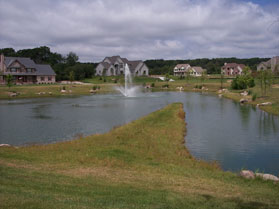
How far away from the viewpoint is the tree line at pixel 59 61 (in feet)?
337

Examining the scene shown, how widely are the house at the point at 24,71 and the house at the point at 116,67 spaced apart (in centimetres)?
2858

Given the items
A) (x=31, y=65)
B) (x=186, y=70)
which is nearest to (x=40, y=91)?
(x=31, y=65)

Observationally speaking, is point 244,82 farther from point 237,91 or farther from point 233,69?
point 233,69

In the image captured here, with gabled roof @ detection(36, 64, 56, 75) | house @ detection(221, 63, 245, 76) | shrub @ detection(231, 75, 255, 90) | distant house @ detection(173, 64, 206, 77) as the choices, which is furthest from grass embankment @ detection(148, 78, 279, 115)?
distant house @ detection(173, 64, 206, 77)

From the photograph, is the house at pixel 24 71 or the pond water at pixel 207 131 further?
the house at pixel 24 71

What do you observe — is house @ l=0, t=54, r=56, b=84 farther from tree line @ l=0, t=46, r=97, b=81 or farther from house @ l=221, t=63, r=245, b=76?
house @ l=221, t=63, r=245, b=76

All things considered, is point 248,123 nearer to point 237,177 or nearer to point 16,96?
point 237,177

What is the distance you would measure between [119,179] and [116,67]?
358ft

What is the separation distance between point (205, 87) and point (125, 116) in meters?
56.1

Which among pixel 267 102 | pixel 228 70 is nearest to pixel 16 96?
pixel 267 102

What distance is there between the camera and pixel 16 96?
2457 inches

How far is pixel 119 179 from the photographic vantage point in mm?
12219

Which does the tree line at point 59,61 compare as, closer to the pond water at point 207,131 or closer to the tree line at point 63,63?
the tree line at point 63,63

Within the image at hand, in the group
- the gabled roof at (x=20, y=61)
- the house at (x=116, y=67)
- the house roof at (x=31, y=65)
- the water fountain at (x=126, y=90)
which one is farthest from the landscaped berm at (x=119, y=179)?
the house at (x=116, y=67)
